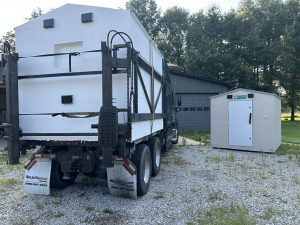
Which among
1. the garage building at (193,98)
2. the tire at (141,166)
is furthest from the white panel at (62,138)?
the garage building at (193,98)

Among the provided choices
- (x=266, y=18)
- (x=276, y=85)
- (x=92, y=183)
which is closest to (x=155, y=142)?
(x=92, y=183)

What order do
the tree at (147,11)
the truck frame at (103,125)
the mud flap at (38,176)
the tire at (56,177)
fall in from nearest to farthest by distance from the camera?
the truck frame at (103,125) < the mud flap at (38,176) < the tire at (56,177) < the tree at (147,11)

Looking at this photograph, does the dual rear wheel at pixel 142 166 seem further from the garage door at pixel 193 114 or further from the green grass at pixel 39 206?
the garage door at pixel 193 114

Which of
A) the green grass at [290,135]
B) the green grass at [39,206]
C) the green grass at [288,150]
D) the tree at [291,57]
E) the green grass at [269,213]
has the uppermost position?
the tree at [291,57]

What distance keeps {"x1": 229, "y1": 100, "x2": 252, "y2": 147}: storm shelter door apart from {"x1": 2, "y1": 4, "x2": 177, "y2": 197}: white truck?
20.5 ft

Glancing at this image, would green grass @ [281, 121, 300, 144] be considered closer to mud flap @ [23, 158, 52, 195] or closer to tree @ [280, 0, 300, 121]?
tree @ [280, 0, 300, 121]

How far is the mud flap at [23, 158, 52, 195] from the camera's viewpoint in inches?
202

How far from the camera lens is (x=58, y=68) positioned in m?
4.73

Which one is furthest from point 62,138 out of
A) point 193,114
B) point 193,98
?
point 193,98

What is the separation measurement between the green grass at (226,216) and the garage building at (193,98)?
1381 cm

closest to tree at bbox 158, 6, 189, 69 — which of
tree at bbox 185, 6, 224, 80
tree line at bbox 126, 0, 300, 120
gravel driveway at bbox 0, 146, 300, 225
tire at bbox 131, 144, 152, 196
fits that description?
tree line at bbox 126, 0, 300, 120

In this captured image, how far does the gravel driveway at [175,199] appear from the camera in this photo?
4.32 metres

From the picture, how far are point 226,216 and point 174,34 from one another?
36838mm

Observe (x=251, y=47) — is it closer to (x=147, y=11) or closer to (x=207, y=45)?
(x=207, y=45)
